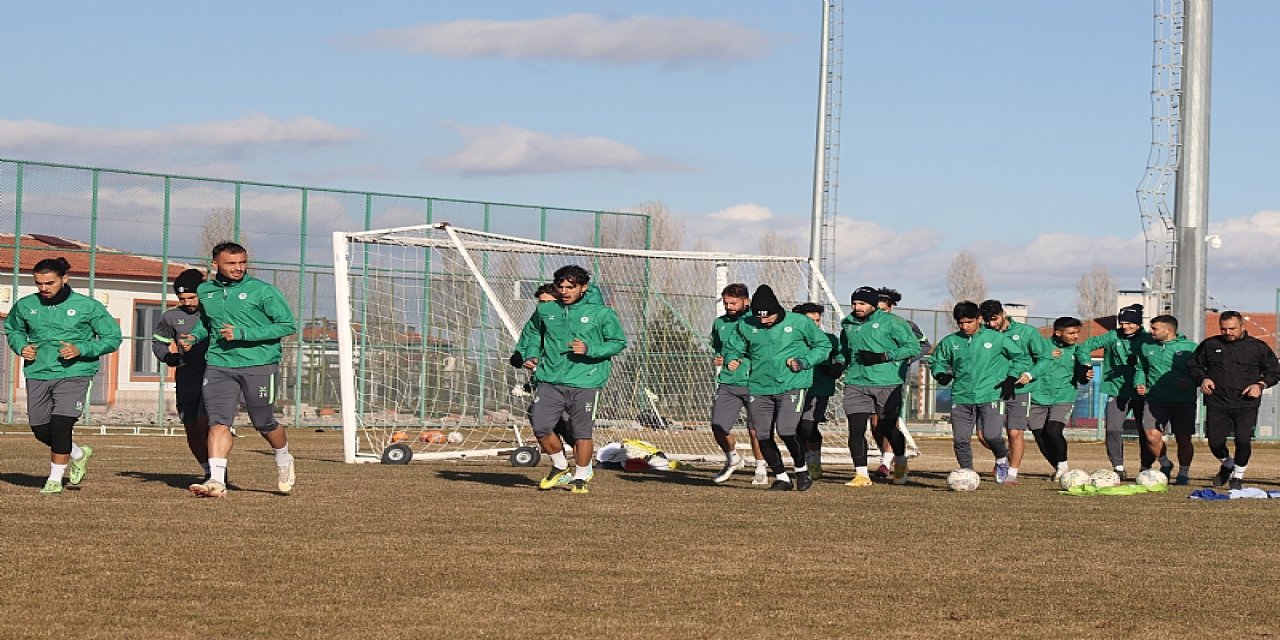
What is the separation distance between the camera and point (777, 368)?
50.1 feet

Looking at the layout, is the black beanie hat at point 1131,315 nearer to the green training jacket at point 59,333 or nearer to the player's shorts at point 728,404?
the player's shorts at point 728,404

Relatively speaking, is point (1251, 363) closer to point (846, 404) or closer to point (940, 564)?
point (846, 404)

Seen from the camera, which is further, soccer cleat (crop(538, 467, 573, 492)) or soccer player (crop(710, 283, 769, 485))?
soccer player (crop(710, 283, 769, 485))

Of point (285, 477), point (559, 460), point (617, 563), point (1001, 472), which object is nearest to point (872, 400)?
point (1001, 472)

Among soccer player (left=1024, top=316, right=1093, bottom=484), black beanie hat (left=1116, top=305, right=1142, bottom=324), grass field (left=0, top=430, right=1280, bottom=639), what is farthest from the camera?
soccer player (left=1024, top=316, right=1093, bottom=484)

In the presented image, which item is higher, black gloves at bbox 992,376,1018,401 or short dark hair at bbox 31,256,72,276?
short dark hair at bbox 31,256,72,276

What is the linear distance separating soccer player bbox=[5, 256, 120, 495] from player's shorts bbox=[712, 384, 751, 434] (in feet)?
18.2

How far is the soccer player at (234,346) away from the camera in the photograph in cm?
1293

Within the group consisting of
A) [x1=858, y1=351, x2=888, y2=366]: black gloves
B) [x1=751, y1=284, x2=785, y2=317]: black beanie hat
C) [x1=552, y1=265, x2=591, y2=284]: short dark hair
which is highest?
[x1=552, y1=265, x2=591, y2=284]: short dark hair

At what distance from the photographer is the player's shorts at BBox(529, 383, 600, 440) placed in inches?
566

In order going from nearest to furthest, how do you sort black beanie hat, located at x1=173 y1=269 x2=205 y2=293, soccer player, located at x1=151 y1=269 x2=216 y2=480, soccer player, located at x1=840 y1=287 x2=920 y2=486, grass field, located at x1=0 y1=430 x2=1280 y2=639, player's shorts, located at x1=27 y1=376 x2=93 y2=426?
grass field, located at x1=0 y1=430 x2=1280 y2=639 → player's shorts, located at x1=27 y1=376 x2=93 y2=426 → soccer player, located at x1=151 y1=269 x2=216 y2=480 → black beanie hat, located at x1=173 y1=269 x2=205 y2=293 → soccer player, located at x1=840 y1=287 x2=920 y2=486

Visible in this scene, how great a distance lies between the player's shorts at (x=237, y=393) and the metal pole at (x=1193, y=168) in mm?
25135

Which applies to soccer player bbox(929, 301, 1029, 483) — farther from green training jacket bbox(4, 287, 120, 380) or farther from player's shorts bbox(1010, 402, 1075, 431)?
green training jacket bbox(4, 287, 120, 380)

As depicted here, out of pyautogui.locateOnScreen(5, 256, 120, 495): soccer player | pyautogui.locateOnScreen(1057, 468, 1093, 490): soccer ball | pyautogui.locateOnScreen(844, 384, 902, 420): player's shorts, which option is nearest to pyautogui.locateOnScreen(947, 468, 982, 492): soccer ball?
pyautogui.locateOnScreen(1057, 468, 1093, 490): soccer ball
